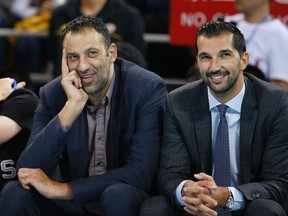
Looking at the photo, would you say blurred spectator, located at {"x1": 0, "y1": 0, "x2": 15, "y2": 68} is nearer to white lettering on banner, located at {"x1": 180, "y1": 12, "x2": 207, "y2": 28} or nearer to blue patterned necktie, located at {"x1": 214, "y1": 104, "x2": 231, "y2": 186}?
white lettering on banner, located at {"x1": 180, "y1": 12, "x2": 207, "y2": 28}

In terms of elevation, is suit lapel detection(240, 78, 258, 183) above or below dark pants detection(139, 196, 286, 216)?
above

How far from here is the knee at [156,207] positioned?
4156 millimetres

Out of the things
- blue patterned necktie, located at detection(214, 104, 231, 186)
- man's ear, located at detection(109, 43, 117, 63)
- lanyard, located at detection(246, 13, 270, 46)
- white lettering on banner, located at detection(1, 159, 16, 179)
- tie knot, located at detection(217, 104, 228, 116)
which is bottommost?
white lettering on banner, located at detection(1, 159, 16, 179)

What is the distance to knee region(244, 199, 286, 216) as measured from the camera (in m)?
4.00

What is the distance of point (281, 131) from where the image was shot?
4305 mm

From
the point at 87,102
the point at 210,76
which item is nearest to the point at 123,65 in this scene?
the point at 87,102

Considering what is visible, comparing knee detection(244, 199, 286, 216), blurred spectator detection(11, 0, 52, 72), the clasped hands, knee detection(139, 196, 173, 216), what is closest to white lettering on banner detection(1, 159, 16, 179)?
knee detection(139, 196, 173, 216)

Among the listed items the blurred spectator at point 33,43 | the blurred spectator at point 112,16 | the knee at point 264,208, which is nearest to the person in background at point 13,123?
the knee at point 264,208

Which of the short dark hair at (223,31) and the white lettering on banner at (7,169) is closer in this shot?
the short dark hair at (223,31)

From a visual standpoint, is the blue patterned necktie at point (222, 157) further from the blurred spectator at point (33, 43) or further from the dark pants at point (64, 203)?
the blurred spectator at point (33, 43)

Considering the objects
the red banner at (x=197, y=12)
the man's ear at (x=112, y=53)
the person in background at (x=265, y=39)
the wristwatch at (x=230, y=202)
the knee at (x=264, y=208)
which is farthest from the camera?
the red banner at (x=197, y=12)

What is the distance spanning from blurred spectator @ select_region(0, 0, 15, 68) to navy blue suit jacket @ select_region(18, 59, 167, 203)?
3.15 meters

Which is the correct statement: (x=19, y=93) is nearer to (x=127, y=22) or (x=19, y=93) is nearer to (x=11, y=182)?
(x=11, y=182)

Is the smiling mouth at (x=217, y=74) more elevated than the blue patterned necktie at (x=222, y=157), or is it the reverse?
the smiling mouth at (x=217, y=74)
